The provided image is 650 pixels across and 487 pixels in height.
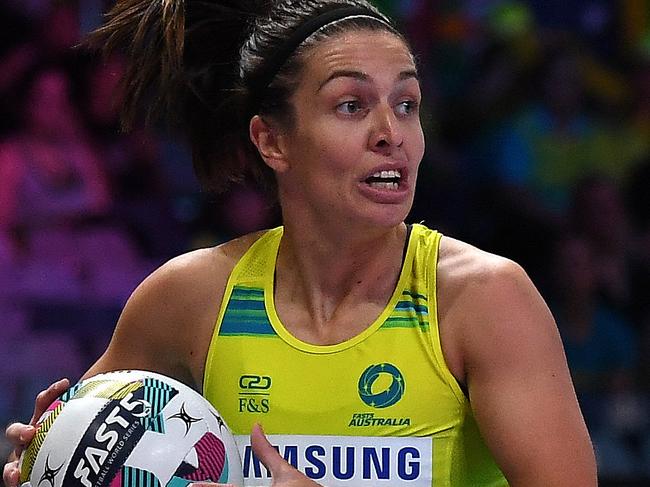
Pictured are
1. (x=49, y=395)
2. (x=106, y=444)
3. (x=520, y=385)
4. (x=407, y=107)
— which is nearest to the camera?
(x=106, y=444)

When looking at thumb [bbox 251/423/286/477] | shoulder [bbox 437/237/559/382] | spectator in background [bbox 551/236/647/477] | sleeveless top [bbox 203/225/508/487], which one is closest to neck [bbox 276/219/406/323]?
sleeveless top [bbox 203/225/508/487]

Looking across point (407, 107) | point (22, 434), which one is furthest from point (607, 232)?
point (22, 434)

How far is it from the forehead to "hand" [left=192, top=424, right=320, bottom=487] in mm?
740

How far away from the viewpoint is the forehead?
2.56m

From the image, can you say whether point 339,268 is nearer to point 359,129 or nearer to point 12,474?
point 359,129

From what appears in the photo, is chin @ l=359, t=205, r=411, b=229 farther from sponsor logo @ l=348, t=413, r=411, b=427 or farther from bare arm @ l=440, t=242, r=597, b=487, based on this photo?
sponsor logo @ l=348, t=413, r=411, b=427

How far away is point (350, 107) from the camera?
255cm

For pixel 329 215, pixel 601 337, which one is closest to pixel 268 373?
pixel 329 215

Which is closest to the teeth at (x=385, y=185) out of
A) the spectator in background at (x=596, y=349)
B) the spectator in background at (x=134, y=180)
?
the spectator in background at (x=134, y=180)

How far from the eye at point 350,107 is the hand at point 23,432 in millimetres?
757

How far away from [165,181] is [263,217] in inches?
17.5

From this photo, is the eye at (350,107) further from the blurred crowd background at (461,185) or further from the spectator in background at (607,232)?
the spectator in background at (607,232)

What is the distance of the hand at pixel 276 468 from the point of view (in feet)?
7.32

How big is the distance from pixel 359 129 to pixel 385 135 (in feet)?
0.18
